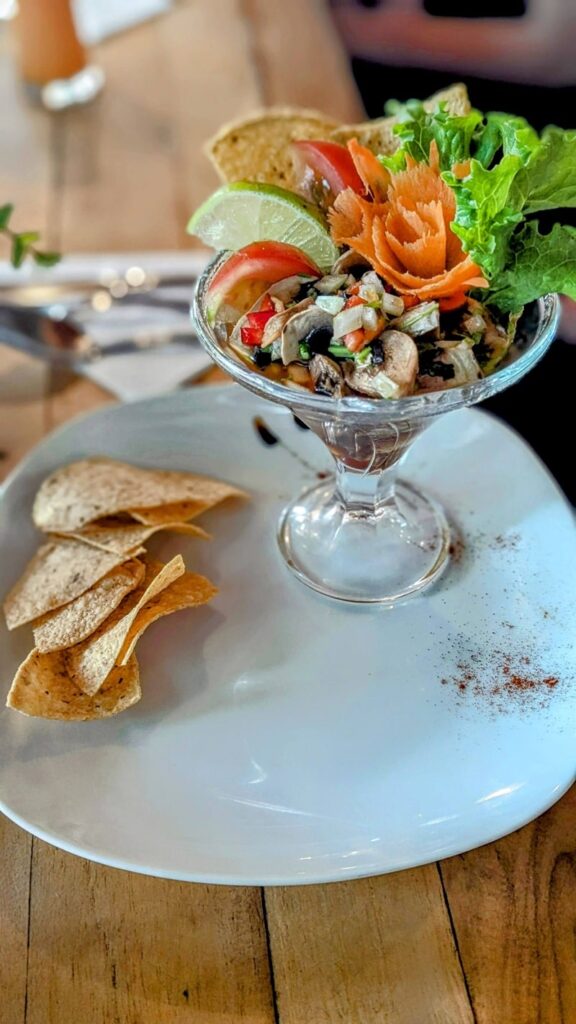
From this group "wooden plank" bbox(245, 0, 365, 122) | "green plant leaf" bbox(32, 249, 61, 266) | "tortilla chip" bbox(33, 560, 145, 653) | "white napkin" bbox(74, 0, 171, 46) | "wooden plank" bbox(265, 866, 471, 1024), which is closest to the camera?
"wooden plank" bbox(265, 866, 471, 1024)

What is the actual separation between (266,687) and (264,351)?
0.34 m

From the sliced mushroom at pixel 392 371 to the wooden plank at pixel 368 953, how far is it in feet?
1.40

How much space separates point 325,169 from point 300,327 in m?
0.22

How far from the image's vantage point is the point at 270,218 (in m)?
1.00

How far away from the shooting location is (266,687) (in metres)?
1.04

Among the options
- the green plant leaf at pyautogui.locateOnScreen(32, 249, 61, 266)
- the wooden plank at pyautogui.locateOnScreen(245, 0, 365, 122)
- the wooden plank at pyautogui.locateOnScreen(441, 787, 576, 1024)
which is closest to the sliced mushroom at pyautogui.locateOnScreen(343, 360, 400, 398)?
the wooden plank at pyautogui.locateOnScreen(441, 787, 576, 1024)

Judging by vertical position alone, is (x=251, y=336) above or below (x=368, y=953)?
above

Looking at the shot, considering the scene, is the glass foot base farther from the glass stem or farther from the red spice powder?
the red spice powder

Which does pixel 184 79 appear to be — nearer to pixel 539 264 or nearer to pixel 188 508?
pixel 188 508

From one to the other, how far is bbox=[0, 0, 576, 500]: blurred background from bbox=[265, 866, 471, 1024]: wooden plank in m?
1.12

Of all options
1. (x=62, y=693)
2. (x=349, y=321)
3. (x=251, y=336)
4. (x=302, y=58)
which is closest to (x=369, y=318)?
(x=349, y=321)

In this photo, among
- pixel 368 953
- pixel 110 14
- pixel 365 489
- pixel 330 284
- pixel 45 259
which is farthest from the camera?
pixel 110 14

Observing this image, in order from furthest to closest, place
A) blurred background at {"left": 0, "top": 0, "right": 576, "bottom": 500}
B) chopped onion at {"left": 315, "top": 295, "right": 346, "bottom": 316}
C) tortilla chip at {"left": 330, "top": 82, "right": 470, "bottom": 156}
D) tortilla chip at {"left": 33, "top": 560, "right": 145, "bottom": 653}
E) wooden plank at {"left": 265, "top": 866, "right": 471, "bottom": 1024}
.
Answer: blurred background at {"left": 0, "top": 0, "right": 576, "bottom": 500}
tortilla chip at {"left": 330, "top": 82, "right": 470, "bottom": 156}
tortilla chip at {"left": 33, "top": 560, "right": 145, "bottom": 653}
chopped onion at {"left": 315, "top": 295, "right": 346, "bottom": 316}
wooden plank at {"left": 265, "top": 866, "right": 471, "bottom": 1024}

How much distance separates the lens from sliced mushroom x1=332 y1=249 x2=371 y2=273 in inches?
38.9
